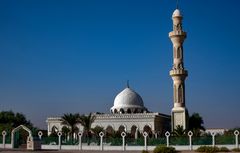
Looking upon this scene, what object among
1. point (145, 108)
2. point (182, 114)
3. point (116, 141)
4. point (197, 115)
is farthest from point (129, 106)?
point (116, 141)

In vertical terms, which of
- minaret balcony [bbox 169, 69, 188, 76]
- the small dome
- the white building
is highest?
the small dome

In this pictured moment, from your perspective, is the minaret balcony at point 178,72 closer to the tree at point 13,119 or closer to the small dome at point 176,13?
the small dome at point 176,13

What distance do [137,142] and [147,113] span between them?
2024cm

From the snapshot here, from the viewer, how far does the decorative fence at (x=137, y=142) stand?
113 ft

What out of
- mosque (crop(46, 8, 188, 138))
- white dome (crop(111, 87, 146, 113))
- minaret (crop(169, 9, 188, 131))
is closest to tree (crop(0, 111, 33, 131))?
mosque (crop(46, 8, 188, 138))

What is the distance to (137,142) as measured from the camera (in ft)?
118

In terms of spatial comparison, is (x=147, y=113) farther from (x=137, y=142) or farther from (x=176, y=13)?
(x=137, y=142)

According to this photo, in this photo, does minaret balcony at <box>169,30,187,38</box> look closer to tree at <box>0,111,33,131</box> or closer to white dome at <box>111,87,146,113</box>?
white dome at <box>111,87,146,113</box>

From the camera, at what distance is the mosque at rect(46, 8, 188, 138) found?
48594 millimetres

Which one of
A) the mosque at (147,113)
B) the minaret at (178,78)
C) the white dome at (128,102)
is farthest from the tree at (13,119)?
the minaret at (178,78)

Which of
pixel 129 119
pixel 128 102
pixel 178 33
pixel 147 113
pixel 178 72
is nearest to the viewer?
pixel 178 72

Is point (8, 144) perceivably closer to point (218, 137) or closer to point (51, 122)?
point (218, 137)

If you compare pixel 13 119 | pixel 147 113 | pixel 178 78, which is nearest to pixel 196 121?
pixel 147 113

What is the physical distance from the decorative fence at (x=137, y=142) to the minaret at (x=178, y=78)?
11.7 m
